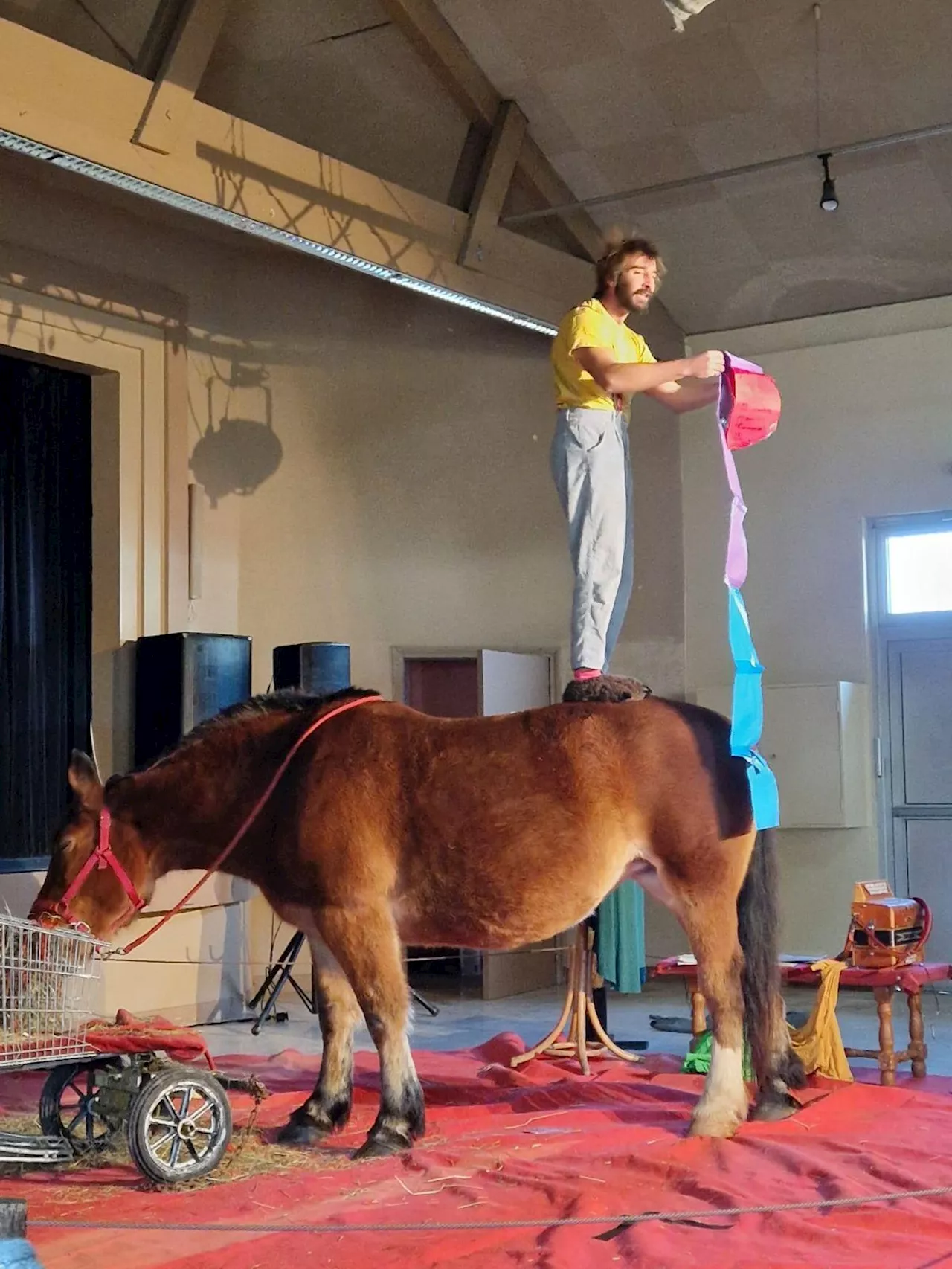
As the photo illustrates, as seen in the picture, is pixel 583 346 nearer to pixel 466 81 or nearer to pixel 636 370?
pixel 636 370

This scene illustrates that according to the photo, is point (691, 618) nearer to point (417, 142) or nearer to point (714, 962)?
point (417, 142)

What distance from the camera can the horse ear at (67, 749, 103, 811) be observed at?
170 inches

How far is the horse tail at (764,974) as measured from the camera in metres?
4.38

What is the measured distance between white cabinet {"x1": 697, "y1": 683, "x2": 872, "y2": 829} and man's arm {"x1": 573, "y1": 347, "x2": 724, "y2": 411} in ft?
15.4

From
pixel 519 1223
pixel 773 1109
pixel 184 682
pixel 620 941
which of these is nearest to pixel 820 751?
pixel 620 941

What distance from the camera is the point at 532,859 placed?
4.16 metres

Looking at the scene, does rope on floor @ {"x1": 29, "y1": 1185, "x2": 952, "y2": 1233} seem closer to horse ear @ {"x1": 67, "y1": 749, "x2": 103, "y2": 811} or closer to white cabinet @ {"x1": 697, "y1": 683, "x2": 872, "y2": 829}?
horse ear @ {"x1": 67, "y1": 749, "x2": 103, "y2": 811}

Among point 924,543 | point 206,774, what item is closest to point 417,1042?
point 206,774

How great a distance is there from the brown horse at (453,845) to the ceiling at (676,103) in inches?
181

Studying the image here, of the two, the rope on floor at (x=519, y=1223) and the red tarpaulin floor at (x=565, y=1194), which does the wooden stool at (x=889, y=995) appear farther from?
the rope on floor at (x=519, y=1223)

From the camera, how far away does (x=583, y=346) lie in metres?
4.45

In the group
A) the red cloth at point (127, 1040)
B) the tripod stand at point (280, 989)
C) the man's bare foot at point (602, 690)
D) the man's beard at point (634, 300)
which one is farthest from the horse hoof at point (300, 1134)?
the man's beard at point (634, 300)

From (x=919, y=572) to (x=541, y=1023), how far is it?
3.90 m

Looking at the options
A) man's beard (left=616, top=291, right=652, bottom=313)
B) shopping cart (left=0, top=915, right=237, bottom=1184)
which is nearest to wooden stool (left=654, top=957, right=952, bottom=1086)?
shopping cart (left=0, top=915, right=237, bottom=1184)
